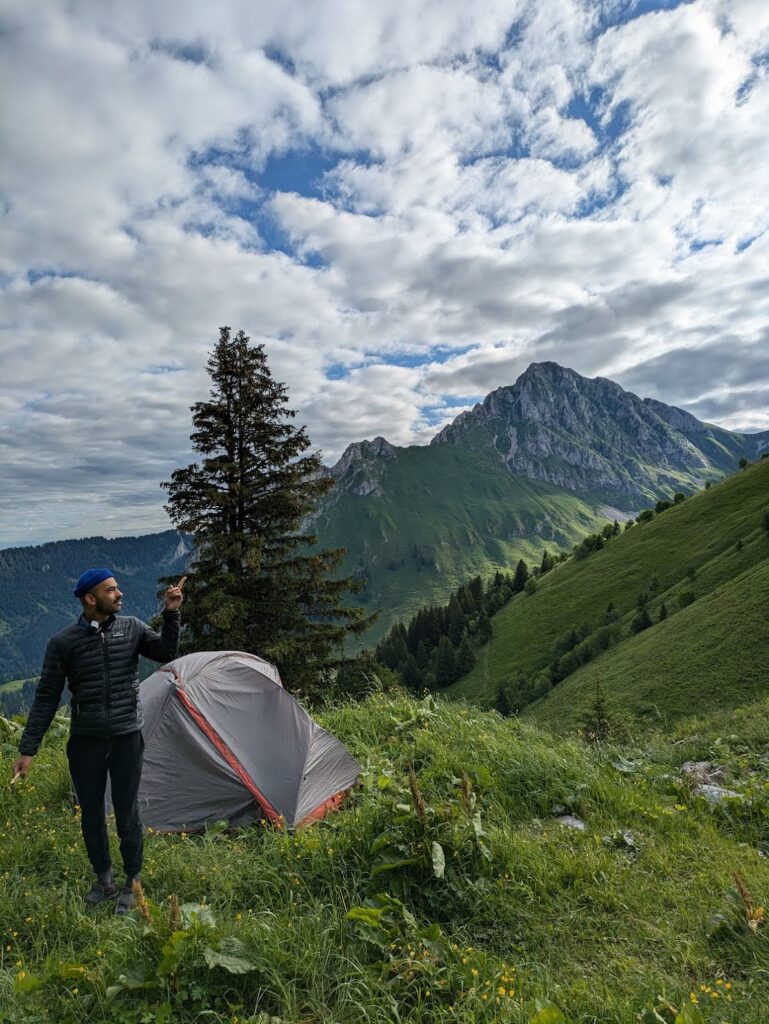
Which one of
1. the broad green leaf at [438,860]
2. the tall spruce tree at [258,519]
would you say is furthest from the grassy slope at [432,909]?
the tall spruce tree at [258,519]

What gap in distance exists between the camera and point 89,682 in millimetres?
5703

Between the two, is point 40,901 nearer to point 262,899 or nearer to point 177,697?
point 262,899

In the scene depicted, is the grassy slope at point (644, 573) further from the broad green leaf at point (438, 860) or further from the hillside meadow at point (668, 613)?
the broad green leaf at point (438, 860)

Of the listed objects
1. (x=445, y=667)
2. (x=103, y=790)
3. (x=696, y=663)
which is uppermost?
(x=103, y=790)

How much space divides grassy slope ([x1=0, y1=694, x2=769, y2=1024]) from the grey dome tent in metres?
0.49

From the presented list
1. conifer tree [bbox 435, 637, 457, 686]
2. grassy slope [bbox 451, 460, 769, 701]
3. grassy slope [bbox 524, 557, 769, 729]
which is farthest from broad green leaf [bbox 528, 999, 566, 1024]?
conifer tree [bbox 435, 637, 457, 686]

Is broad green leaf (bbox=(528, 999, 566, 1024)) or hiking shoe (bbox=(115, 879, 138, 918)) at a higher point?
broad green leaf (bbox=(528, 999, 566, 1024))

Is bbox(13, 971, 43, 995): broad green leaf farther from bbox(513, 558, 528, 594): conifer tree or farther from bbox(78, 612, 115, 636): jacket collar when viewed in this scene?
A: bbox(513, 558, 528, 594): conifer tree

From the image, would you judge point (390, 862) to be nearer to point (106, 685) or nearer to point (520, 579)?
point (106, 685)

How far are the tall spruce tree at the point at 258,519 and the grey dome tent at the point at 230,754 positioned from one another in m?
8.45

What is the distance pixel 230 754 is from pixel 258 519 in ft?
37.9

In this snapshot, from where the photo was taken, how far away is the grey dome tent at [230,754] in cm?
741

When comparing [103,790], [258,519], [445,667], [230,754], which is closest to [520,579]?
[445,667]

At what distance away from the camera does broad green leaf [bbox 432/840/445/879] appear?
4906 mm
